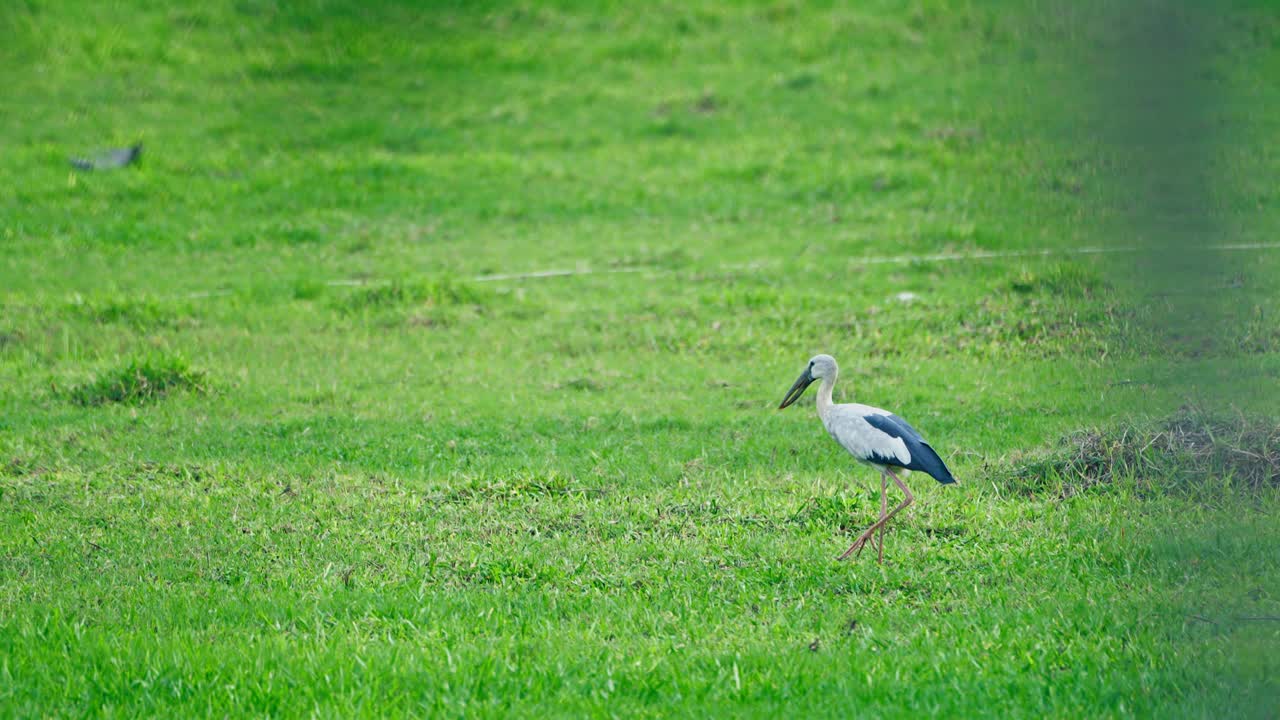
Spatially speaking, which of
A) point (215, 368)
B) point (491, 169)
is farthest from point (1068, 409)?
point (491, 169)

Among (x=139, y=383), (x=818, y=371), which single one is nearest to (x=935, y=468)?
(x=818, y=371)

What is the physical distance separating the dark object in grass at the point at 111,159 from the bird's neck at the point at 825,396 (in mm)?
12482

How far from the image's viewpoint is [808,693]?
4.61 m

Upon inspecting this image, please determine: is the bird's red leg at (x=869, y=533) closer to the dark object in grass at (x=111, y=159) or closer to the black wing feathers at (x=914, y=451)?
the black wing feathers at (x=914, y=451)

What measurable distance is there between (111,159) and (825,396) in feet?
42.0

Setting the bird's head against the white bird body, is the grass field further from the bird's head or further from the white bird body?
the bird's head

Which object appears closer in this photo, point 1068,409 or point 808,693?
point 808,693

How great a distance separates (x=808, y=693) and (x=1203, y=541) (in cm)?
233

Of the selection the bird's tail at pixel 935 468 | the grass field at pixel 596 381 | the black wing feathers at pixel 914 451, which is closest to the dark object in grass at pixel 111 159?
the grass field at pixel 596 381

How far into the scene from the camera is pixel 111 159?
54.7ft

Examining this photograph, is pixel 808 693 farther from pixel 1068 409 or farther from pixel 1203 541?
pixel 1068 409

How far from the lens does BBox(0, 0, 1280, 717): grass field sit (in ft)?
14.2

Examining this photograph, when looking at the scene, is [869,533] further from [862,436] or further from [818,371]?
[818,371]

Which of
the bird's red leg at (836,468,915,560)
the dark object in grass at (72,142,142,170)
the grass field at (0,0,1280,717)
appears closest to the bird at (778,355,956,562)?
the bird's red leg at (836,468,915,560)
